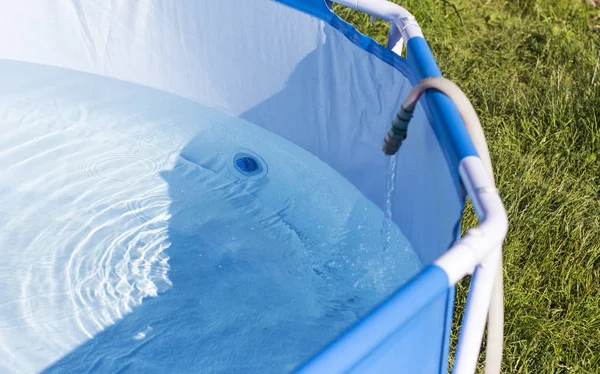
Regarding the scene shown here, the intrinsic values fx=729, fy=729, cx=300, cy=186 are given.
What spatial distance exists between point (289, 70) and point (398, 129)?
113 cm

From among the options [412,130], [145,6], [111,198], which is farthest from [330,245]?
[145,6]

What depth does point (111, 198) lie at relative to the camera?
273cm

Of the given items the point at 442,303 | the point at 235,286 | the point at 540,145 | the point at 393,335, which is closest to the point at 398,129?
the point at 442,303

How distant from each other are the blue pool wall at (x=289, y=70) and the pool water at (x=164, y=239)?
0.08 meters

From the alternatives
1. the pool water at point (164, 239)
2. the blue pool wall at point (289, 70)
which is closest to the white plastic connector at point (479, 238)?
the blue pool wall at point (289, 70)

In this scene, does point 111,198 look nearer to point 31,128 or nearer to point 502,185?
point 31,128

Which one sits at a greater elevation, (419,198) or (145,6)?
(145,6)

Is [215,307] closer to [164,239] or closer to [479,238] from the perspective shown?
[164,239]

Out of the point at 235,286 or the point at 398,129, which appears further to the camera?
the point at 235,286

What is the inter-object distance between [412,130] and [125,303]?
41.2 inches

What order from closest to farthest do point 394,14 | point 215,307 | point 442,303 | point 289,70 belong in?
point 442,303 < point 394,14 < point 215,307 < point 289,70

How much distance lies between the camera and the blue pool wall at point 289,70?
6.49ft

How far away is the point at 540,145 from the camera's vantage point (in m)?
2.85

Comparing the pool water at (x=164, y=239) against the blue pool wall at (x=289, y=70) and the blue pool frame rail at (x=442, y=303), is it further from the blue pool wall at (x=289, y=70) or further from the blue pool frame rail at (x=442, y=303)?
the blue pool frame rail at (x=442, y=303)
